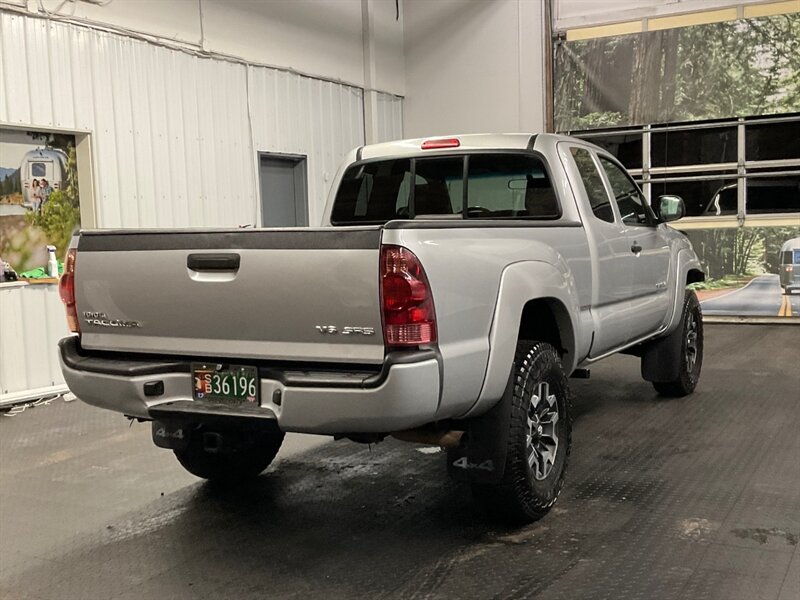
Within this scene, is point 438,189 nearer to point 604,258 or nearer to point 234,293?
point 604,258

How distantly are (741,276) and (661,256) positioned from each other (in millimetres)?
5883

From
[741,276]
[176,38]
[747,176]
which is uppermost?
[176,38]

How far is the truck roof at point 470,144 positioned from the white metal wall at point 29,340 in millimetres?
3424

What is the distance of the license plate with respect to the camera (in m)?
2.92

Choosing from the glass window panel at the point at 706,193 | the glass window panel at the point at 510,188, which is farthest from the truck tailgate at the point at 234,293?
the glass window panel at the point at 706,193

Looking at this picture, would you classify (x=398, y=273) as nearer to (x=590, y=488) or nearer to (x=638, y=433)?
Answer: (x=590, y=488)

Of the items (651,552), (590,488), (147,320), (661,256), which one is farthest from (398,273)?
(661,256)

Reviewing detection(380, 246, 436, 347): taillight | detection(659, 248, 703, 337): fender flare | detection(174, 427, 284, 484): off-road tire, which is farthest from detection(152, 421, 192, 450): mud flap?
detection(659, 248, 703, 337): fender flare

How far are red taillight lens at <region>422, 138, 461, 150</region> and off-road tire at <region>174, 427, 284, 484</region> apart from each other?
184cm

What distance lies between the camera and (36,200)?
692 centimetres

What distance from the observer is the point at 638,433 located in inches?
193

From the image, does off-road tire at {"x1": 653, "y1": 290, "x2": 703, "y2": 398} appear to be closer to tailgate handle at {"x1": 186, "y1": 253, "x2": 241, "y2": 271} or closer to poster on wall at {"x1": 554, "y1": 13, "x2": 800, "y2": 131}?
tailgate handle at {"x1": 186, "y1": 253, "x2": 241, "y2": 271}

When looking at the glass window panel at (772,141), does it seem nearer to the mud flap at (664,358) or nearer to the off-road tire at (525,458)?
the mud flap at (664,358)

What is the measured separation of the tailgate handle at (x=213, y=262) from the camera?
2904 mm
